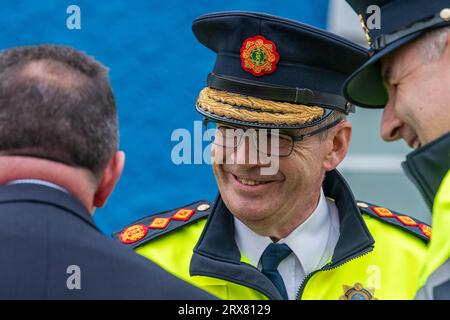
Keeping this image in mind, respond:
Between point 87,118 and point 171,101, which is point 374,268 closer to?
point 87,118

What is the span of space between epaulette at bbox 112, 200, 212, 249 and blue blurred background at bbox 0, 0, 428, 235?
6.24 ft

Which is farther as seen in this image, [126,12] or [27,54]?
[126,12]

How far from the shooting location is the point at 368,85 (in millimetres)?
2459

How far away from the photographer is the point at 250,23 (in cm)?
295

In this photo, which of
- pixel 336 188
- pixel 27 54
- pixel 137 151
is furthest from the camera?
pixel 137 151

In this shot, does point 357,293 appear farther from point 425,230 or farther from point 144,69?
point 144,69

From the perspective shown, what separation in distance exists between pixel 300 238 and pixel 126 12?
256 cm

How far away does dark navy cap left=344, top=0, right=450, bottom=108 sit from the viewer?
2203mm

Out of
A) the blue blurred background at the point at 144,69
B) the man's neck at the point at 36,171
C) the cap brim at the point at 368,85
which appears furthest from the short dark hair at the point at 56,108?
the blue blurred background at the point at 144,69

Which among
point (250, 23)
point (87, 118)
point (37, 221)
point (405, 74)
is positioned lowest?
point (37, 221)

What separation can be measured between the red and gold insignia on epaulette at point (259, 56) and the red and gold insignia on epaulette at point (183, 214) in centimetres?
52

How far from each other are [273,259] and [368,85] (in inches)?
25.9

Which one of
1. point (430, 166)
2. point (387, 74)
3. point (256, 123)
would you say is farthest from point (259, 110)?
point (430, 166)

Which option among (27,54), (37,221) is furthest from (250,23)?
(37,221)
